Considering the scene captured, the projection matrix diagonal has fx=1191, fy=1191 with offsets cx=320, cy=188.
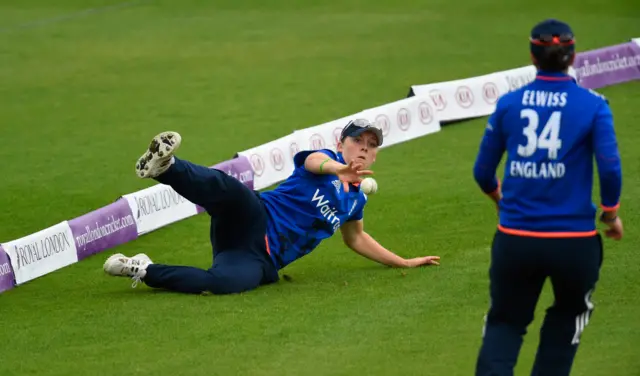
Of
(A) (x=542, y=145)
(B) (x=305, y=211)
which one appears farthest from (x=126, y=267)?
(A) (x=542, y=145)

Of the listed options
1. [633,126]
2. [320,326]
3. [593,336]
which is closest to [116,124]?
[633,126]

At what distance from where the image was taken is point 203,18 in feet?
68.9

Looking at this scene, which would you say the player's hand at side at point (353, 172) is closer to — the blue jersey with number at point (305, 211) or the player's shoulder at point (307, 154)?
the player's shoulder at point (307, 154)

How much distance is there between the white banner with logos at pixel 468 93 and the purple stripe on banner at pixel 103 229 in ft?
16.4

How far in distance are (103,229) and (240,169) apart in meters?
2.01

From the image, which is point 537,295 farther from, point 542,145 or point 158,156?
point 158,156

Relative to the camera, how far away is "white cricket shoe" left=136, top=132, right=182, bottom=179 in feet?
25.3

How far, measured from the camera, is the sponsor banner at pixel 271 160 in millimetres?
11898

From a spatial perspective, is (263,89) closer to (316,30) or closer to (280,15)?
(316,30)

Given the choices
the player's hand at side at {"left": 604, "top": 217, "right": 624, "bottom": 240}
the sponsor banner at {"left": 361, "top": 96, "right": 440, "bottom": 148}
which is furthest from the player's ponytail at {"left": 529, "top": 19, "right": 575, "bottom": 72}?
the sponsor banner at {"left": 361, "top": 96, "right": 440, "bottom": 148}

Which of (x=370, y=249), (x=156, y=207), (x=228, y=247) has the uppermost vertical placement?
(x=156, y=207)

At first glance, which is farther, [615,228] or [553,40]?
[615,228]

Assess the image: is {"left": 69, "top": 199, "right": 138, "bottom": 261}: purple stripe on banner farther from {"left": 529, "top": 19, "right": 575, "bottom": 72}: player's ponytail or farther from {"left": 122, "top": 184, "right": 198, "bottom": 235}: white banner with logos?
{"left": 529, "top": 19, "right": 575, "bottom": 72}: player's ponytail

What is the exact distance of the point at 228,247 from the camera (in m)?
8.52
